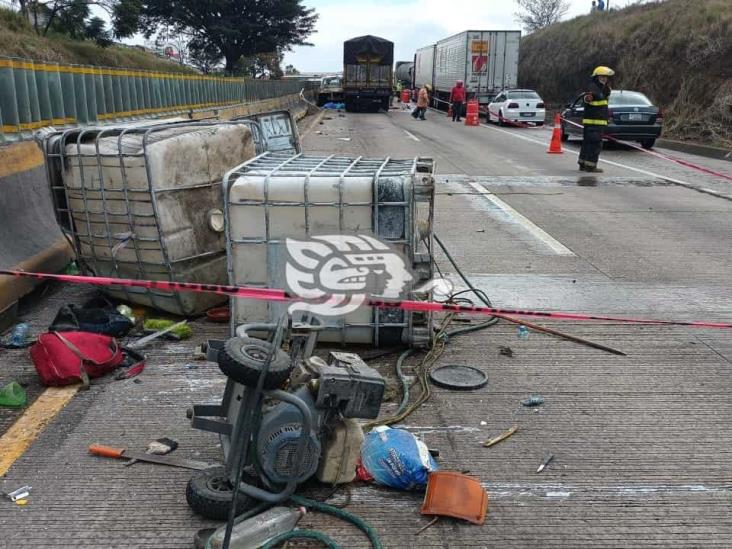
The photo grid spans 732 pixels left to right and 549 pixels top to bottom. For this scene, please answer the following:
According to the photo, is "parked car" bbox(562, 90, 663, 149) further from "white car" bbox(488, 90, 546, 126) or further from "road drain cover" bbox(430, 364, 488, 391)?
"road drain cover" bbox(430, 364, 488, 391)

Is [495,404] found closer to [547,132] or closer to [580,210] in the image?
[580,210]

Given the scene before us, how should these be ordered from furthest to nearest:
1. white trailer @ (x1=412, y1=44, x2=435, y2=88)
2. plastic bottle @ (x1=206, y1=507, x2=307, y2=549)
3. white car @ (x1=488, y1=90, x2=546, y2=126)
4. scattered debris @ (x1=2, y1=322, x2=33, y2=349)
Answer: white trailer @ (x1=412, y1=44, x2=435, y2=88) < white car @ (x1=488, y1=90, x2=546, y2=126) < scattered debris @ (x1=2, y1=322, x2=33, y2=349) < plastic bottle @ (x1=206, y1=507, x2=307, y2=549)

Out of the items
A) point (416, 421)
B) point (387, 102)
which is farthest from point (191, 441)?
point (387, 102)

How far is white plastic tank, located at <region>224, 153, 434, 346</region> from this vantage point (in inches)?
185

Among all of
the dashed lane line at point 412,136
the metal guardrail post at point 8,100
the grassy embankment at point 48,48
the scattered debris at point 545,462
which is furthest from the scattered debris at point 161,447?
the dashed lane line at point 412,136

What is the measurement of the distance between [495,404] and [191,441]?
174 cm

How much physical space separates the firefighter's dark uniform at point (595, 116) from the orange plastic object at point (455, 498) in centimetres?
1272

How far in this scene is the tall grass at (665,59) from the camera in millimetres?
26000

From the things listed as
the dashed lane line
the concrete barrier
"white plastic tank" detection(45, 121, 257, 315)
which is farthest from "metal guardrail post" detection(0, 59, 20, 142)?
the dashed lane line

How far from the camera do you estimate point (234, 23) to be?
215 ft

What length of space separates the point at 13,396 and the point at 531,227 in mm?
6772

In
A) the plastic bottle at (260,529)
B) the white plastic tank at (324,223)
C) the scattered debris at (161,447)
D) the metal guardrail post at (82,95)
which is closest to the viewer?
the plastic bottle at (260,529)

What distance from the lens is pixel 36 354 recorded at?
4.41 m

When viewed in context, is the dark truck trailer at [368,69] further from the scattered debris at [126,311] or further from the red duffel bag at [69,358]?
the red duffel bag at [69,358]
